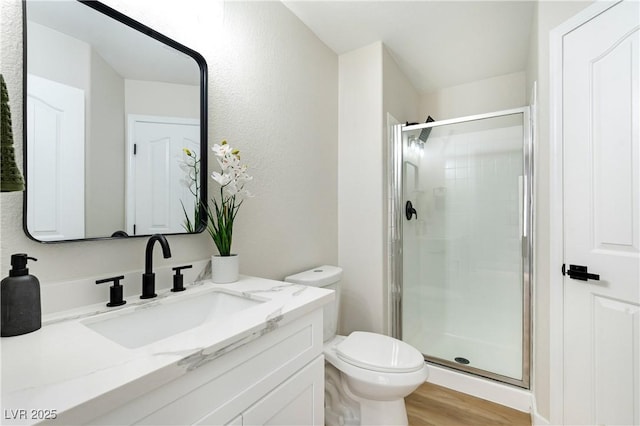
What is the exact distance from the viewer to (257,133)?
1.51 metres

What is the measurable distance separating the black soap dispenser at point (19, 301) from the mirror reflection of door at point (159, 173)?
34 cm

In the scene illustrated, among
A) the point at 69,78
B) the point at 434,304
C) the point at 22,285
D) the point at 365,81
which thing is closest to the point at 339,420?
the point at 434,304

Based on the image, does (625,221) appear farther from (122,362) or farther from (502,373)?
(122,362)

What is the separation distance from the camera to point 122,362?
1.84 ft

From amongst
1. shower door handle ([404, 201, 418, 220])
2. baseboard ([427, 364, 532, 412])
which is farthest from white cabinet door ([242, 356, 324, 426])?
shower door handle ([404, 201, 418, 220])

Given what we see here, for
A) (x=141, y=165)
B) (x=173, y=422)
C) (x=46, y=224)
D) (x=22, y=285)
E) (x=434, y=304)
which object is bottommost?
(x=434, y=304)

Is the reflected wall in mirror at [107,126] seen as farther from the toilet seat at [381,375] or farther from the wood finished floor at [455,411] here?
the wood finished floor at [455,411]

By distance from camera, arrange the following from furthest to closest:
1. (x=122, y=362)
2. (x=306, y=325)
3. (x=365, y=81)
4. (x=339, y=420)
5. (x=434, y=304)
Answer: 1. (x=434, y=304)
2. (x=365, y=81)
3. (x=339, y=420)
4. (x=306, y=325)
5. (x=122, y=362)

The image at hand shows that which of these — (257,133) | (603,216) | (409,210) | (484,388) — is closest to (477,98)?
(409,210)

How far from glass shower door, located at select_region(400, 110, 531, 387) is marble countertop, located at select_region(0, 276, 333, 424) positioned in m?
1.64

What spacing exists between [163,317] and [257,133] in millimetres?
947

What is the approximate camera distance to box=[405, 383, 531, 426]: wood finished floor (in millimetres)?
1645

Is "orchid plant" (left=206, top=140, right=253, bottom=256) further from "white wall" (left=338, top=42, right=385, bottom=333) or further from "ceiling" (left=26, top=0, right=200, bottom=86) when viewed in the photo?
"white wall" (left=338, top=42, right=385, bottom=333)

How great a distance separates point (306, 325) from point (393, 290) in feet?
4.33
